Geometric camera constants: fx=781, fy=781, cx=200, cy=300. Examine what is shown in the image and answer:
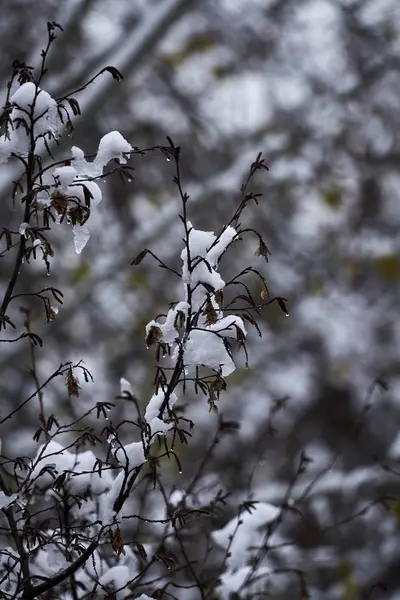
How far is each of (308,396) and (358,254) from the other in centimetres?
336

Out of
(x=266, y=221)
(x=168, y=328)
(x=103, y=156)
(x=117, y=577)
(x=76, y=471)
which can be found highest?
(x=266, y=221)

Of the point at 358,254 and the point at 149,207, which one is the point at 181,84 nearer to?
the point at 149,207

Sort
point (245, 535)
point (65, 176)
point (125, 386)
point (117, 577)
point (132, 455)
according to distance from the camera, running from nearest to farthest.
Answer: point (65, 176) → point (132, 455) → point (117, 577) → point (125, 386) → point (245, 535)

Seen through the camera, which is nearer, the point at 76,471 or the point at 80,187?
the point at 80,187

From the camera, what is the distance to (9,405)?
7832 mm

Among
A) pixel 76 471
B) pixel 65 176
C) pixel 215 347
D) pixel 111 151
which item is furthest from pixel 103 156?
pixel 76 471

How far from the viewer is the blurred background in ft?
18.8

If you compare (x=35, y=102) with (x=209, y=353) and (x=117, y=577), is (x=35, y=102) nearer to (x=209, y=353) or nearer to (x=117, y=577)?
(x=209, y=353)

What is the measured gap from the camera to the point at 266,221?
6.89 m

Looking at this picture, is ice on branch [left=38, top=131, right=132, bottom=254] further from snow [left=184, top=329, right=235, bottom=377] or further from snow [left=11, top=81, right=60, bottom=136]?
snow [left=184, top=329, right=235, bottom=377]

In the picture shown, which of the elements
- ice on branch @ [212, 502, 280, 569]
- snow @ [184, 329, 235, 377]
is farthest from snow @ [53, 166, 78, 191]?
ice on branch @ [212, 502, 280, 569]

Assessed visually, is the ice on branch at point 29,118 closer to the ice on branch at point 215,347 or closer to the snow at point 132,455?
the ice on branch at point 215,347

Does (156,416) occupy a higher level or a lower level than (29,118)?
lower

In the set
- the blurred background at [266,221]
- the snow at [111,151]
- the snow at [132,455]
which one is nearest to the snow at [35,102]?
the snow at [111,151]
